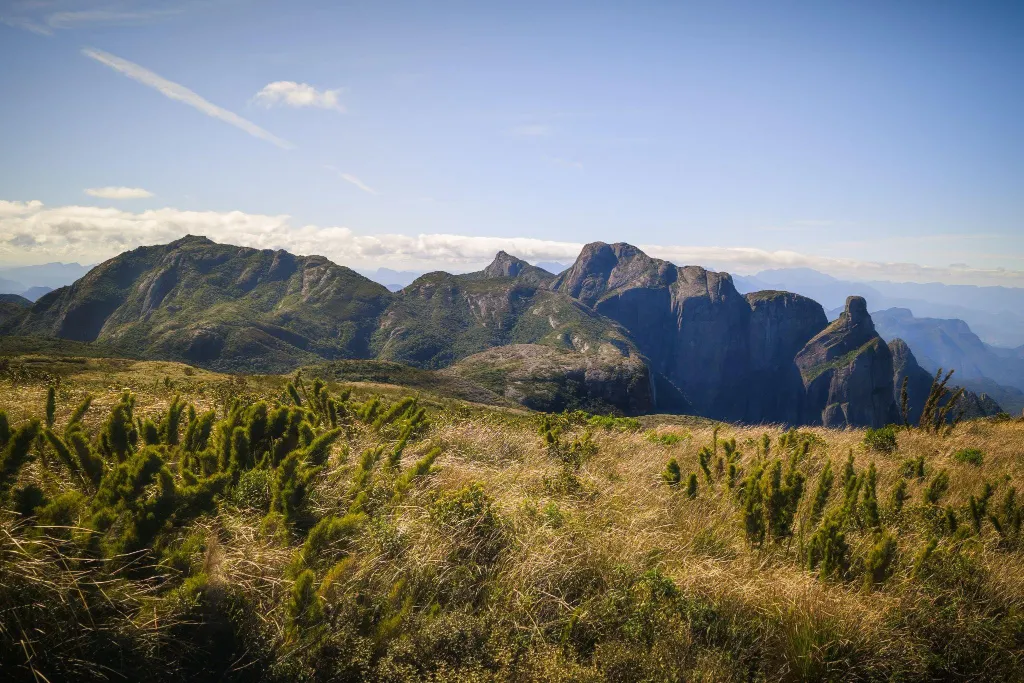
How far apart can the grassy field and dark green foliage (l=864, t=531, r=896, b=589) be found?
0.10ft

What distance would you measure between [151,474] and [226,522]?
27.5 inches

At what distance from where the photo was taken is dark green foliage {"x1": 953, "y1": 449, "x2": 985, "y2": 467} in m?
8.64

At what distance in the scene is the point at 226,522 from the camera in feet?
13.1

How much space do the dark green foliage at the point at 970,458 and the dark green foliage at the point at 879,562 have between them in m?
5.93

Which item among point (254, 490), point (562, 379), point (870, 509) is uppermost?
point (254, 490)

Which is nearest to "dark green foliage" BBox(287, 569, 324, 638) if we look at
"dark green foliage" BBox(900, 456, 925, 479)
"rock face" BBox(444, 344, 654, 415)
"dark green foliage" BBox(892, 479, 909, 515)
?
"dark green foliage" BBox(892, 479, 909, 515)

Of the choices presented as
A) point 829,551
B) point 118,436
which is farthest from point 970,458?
point 118,436

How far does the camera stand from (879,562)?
176 inches

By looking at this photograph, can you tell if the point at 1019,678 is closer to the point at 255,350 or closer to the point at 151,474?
the point at 151,474

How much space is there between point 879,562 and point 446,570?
3951 mm

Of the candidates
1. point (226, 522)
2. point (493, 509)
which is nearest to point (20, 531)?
point (226, 522)

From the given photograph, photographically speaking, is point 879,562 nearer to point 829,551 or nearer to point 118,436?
point 829,551

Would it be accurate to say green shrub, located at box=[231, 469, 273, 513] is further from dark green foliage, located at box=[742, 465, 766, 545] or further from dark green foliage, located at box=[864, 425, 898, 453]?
dark green foliage, located at box=[864, 425, 898, 453]

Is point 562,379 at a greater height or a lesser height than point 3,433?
lesser
